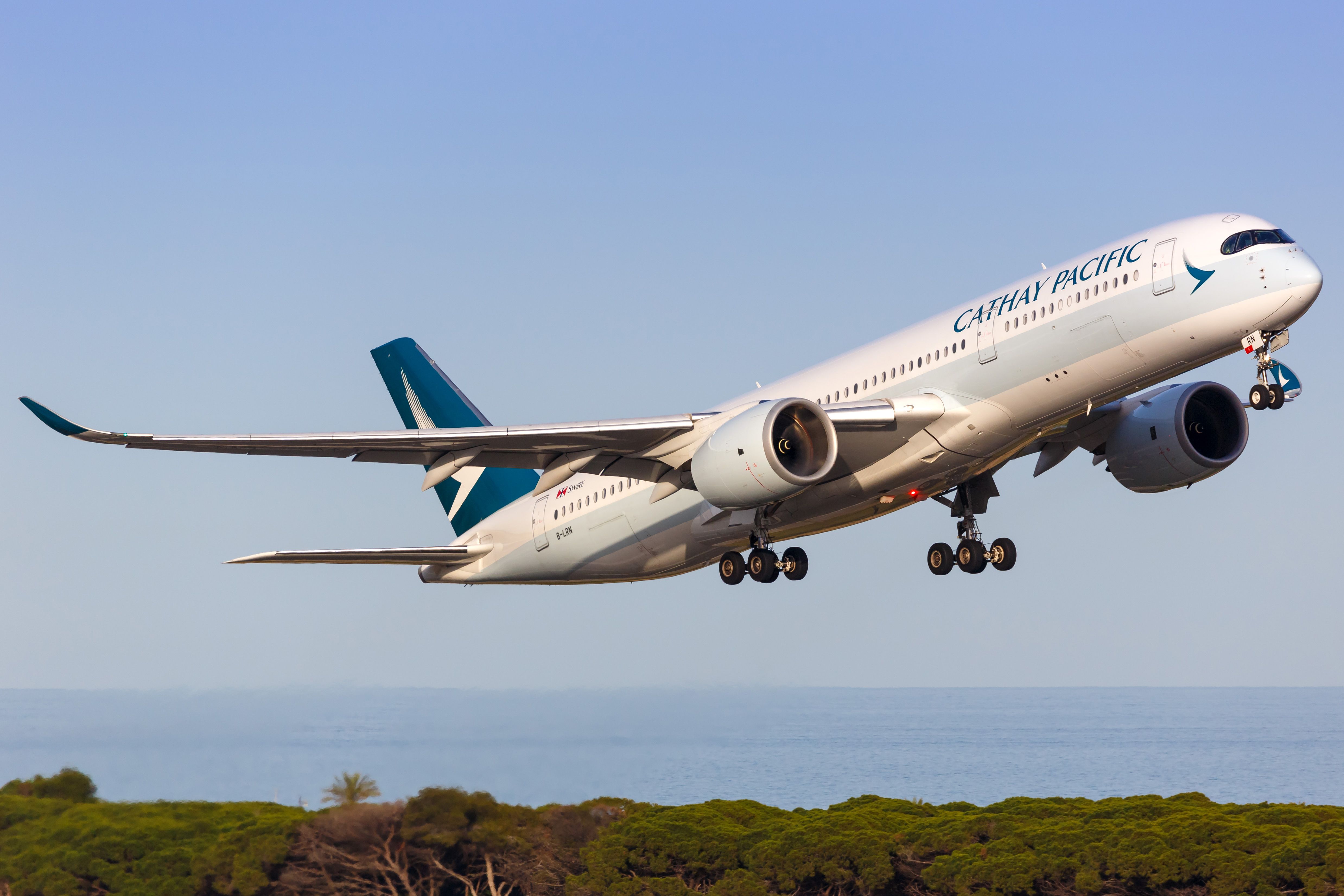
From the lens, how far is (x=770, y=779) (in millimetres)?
168375

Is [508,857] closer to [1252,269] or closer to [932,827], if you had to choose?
A: [932,827]

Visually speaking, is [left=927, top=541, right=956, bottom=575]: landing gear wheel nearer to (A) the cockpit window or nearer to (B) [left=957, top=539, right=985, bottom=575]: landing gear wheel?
(B) [left=957, top=539, right=985, bottom=575]: landing gear wheel

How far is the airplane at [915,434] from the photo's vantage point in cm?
2106

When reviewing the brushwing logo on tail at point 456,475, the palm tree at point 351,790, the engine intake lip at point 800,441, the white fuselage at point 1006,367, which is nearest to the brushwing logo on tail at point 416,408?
the brushwing logo on tail at point 456,475

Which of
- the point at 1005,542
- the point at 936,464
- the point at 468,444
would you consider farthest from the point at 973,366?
the point at 468,444

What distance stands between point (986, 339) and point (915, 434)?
213cm

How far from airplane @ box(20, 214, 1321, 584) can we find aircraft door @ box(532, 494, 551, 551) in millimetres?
49

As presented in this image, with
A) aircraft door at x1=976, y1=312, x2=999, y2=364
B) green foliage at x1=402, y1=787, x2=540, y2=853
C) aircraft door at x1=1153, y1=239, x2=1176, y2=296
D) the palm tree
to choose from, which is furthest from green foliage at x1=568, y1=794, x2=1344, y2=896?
aircraft door at x1=1153, y1=239, x2=1176, y2=296

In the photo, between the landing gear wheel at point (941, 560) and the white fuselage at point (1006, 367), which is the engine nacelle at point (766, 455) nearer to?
the white fuselage at point (1006, 367)

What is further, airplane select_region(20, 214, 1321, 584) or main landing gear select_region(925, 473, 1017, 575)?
main landing gear select_region(925, 473, 1017, 575)

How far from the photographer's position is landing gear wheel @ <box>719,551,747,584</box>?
27.2m

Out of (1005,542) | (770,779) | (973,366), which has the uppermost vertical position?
(973,366)

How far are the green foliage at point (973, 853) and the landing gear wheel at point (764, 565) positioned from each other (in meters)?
20.7

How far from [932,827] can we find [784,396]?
25.5m
